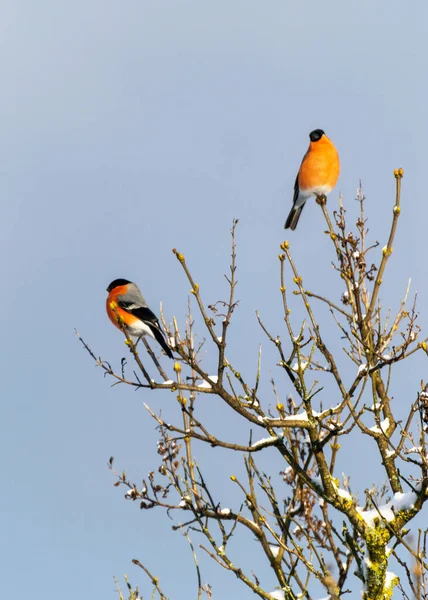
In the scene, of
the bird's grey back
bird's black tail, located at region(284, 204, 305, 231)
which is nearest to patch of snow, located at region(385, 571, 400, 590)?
the bird's grey back

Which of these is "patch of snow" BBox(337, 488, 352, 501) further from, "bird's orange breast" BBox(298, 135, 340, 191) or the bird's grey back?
"bird's orange breast" BBox(298, 135, 340, 191)

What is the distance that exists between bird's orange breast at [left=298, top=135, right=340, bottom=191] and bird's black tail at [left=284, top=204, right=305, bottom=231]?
59 cm

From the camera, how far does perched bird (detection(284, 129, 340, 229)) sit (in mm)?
10789

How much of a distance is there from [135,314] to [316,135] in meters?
4.67

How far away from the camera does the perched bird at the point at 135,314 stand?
8.61m

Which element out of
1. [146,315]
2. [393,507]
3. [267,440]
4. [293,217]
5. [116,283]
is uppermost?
[293,217]

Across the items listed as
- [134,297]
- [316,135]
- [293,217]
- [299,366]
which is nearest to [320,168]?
[316,135]

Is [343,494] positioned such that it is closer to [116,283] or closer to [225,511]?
[225,511]

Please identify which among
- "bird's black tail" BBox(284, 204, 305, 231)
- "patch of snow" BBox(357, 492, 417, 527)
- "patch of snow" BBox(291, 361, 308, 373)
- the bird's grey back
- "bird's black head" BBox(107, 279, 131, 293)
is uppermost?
"bird's black tail" BBox(284, 204, 305, 231)

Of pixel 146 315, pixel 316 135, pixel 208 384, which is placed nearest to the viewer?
pixel 208 384

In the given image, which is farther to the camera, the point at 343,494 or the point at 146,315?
the point at 146,315

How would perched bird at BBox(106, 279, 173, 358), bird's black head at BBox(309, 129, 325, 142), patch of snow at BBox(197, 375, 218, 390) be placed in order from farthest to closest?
bird's black head at BBox(309, 129, 325, 142) < perched bird at BBox(106, 279, 173, 358) < patch of snow at BBox(197, 375, 218, 390)

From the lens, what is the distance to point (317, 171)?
1084 centimetres

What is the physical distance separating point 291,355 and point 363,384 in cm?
69
